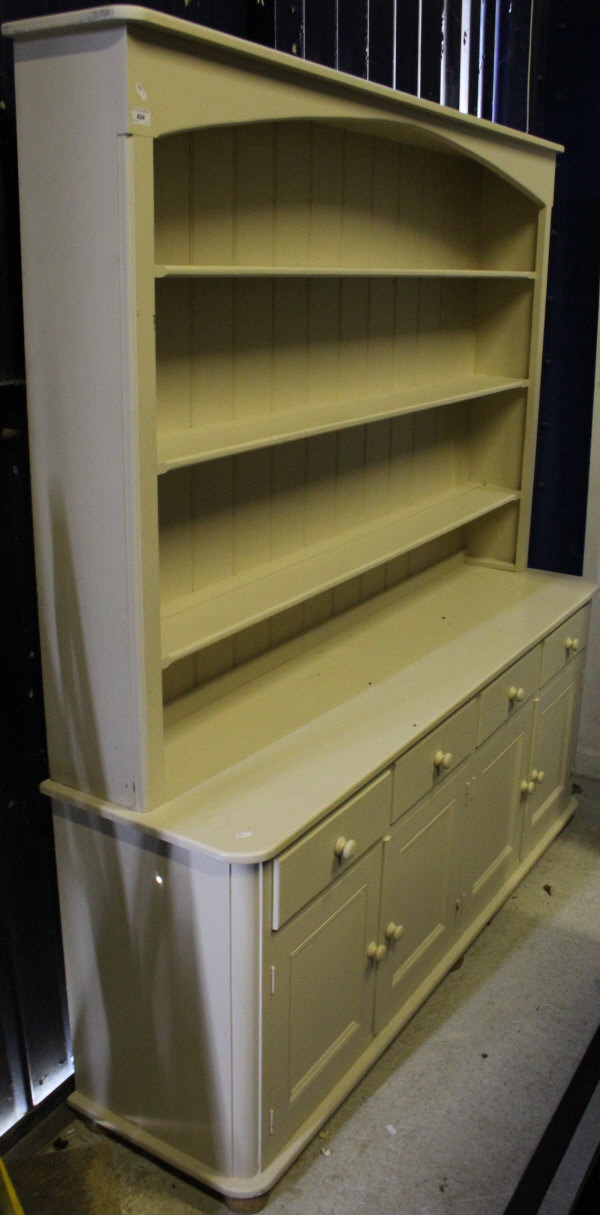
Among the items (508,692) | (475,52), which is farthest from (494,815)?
(475,52)

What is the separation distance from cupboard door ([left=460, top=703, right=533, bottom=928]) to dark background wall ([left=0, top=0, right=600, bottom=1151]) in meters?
1.00

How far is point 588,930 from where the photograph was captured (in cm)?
288

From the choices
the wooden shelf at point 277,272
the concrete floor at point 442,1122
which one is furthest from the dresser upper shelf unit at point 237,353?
the concrete floor at point 442,1122

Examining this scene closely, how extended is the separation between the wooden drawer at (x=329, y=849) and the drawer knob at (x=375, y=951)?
0.25 meters

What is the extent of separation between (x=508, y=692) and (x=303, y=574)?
67 centimetres

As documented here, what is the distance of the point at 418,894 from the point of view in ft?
7.95

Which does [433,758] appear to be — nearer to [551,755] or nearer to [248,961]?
[248,961]

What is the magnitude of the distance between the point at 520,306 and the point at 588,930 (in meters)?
1.75

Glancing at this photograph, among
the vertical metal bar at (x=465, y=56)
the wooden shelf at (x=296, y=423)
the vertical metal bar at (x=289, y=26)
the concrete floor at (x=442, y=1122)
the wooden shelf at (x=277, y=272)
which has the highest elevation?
the vertical metal bar at (x=465, y=56)

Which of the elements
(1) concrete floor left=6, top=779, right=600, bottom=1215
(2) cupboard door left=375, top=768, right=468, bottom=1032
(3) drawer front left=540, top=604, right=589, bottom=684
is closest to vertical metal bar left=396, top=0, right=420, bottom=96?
(3) drawer front left=540, top=604, right=589, bottom=684

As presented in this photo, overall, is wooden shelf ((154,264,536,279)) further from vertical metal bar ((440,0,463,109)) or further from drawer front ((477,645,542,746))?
drawer front ((477,645,542,746))

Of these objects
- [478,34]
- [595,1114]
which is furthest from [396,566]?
[595,1114]

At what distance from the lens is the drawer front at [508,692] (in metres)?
2.58

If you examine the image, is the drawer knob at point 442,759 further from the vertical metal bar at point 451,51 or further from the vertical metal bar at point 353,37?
the vertical metal bar at point 451,51
